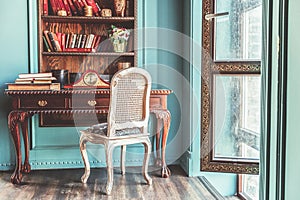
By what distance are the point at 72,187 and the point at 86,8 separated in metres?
1.68

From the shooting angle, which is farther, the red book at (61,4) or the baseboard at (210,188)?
the red book at (61,4)

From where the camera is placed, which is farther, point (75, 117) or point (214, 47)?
point (75, 117)

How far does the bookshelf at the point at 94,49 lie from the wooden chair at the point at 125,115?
79 centimetres

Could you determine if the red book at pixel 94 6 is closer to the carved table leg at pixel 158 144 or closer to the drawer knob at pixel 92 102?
the drawer knob at pixel 92 102

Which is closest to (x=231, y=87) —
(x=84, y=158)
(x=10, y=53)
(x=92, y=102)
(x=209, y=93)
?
(x=209, y=93)

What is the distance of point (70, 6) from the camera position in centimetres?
337

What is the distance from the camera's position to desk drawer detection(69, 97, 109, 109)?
9.64ft

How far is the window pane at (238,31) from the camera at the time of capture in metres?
2.68

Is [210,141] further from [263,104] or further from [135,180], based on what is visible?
[263,104]

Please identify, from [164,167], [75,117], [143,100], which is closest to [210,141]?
[164,167]

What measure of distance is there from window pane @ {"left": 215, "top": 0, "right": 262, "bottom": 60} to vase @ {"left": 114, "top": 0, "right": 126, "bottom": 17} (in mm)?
1005

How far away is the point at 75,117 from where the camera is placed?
3.49 metres

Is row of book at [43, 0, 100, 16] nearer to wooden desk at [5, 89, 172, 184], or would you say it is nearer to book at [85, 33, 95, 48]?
book at [85, 33, 95, 48]

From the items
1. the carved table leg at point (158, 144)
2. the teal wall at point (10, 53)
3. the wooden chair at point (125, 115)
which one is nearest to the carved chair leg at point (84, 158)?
the wooden chair at point (125, 115)
